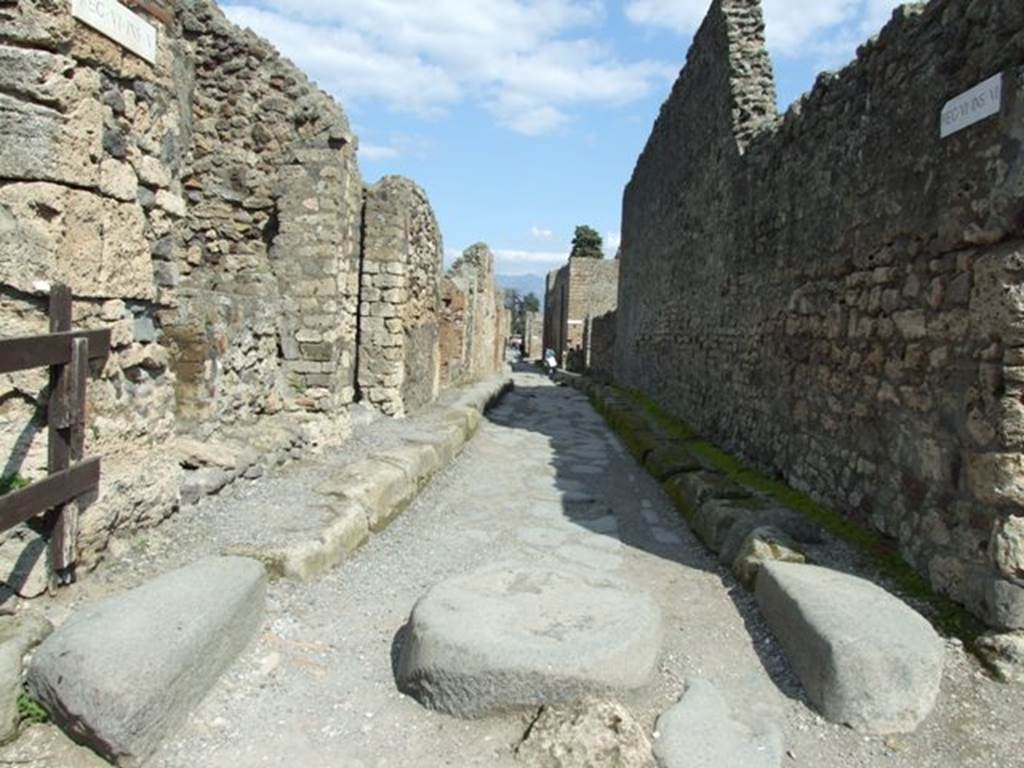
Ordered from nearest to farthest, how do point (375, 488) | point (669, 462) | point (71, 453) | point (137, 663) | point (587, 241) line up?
point (137, 663)
point (71, 453)
point (375, 488)
point (669, 462)
point (587, 241)

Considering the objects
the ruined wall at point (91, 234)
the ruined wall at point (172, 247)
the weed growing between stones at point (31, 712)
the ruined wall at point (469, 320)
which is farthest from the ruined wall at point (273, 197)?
the ruined wall at point (469, 320)

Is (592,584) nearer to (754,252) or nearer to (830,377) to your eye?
(830,377)

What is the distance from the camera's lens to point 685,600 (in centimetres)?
420

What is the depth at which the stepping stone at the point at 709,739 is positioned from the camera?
2.65 metres

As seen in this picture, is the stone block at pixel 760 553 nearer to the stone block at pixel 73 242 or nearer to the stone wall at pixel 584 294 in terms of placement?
the stone block at pixel 73 242

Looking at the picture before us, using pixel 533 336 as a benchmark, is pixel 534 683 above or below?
below

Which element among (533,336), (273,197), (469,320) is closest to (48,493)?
(273,197)

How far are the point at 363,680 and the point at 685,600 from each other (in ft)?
5.93

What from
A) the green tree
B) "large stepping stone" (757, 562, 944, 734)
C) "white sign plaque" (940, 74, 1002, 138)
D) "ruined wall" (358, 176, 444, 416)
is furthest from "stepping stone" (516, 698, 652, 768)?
the green tree

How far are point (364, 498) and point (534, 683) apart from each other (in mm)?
2456

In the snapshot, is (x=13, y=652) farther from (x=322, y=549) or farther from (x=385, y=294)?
(x=385, y=294)

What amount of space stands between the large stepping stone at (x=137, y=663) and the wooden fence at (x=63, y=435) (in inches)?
14.4

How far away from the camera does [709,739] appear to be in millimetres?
2793

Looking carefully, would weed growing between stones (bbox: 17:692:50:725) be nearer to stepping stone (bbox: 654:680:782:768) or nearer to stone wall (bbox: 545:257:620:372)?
stepping stone (bbox: 654:680:782:768)
